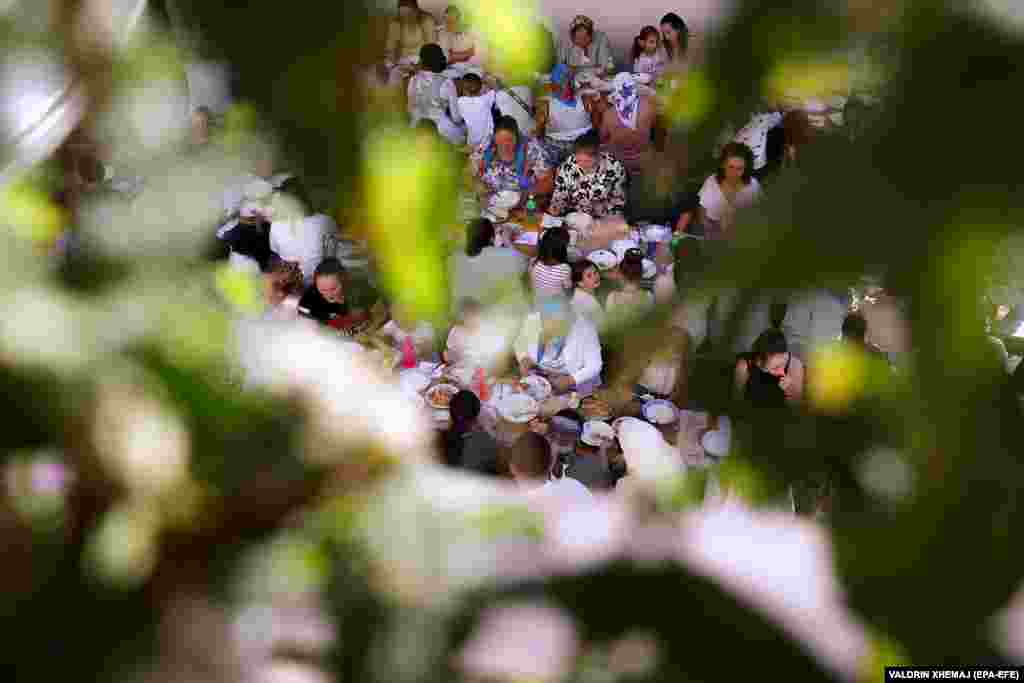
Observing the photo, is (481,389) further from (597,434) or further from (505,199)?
(505,199)

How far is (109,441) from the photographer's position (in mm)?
437

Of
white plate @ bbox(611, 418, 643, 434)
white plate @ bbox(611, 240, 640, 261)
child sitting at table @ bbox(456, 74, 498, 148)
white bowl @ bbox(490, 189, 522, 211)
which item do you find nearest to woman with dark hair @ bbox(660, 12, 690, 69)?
child sitting at table @ bbox(456, 74, 498, 148)

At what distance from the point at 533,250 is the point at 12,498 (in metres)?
4.28

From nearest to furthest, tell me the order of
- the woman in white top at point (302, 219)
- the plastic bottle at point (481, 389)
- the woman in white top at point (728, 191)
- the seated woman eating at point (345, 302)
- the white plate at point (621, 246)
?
the woman in white top at point (728, 191), the woman in white top at point (302, 219), the seated woman eating at point (345, 302), the plastic bottle at point (481, 389), the white plate at point (621, 246)

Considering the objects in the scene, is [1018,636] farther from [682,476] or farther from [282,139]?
[282,139]

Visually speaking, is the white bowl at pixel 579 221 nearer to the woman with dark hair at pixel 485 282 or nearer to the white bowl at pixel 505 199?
the white bowl at pixel 505 199

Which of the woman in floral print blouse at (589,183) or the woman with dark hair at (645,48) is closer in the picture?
the woman in floral print blouse at (589,183)

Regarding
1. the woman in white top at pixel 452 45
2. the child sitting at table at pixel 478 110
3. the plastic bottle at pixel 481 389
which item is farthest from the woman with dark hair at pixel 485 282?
the plastic bottle at pixel 481 389

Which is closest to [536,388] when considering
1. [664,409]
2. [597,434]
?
[597,434]

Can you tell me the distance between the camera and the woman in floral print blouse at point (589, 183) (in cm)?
440

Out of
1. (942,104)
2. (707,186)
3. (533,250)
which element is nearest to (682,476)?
(707,186)

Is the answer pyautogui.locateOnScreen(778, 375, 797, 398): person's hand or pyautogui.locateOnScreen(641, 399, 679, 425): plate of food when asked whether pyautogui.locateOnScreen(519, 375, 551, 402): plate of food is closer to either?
pyautogui.locateOnScreen(641, 399, 679, 425): plate of food

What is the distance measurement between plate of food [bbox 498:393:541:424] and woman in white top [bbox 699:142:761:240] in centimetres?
304

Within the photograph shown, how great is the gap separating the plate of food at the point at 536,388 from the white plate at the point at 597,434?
0.67 ft
